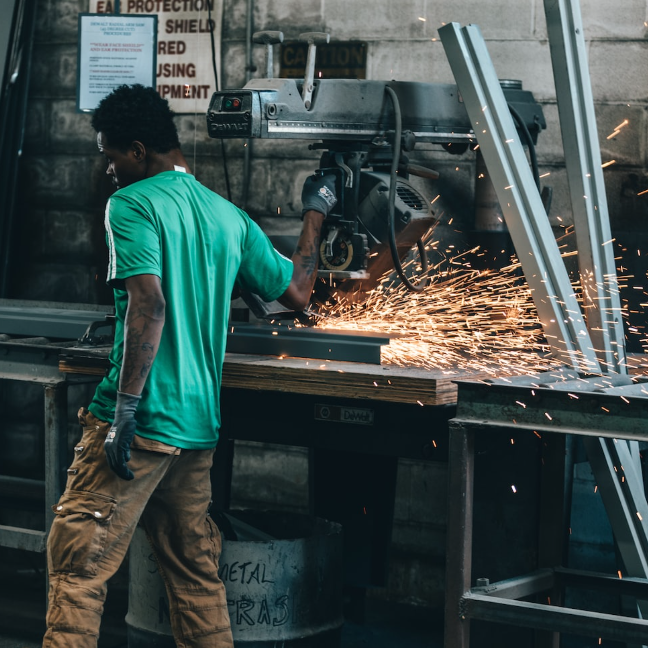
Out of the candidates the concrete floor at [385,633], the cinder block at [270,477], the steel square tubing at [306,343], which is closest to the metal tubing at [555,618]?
the steel square tubing at [306,343]

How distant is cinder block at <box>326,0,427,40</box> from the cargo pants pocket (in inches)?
88.4

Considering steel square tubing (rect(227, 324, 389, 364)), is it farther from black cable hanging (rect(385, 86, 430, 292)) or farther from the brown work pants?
the brown work pants

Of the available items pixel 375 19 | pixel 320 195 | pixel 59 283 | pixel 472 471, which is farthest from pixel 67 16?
pixel 472 471

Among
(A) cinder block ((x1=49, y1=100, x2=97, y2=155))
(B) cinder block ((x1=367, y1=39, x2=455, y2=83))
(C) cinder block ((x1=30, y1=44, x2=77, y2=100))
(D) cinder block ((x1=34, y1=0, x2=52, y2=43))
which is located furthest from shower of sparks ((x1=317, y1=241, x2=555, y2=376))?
(D) cinder block ((x1=34, y1=0, x2=52, y2=43))

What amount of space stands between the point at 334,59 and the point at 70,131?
3.94 ft

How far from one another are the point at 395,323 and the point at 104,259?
1687 mm

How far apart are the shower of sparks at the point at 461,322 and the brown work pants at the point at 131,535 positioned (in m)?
0.65

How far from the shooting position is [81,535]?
2.66 m

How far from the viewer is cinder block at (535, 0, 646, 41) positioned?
3848mm

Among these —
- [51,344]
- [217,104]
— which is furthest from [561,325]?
[51,344]

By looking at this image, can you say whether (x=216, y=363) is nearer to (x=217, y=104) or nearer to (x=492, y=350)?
(x=217, y=104)

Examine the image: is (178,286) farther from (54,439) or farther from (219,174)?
(219,174)

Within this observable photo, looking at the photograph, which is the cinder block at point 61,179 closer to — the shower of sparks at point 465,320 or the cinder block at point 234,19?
the cinder block at point 234,19

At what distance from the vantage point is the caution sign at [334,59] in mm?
4242
